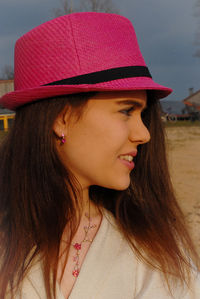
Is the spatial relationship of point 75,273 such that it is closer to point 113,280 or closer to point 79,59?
point 113,280

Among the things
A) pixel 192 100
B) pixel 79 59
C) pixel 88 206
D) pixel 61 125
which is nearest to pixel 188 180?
pixel 88 206

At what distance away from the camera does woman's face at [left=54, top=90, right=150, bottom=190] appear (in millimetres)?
1344

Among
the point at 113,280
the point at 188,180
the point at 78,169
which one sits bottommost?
the point at 188,180

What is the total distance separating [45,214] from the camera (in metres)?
1.45

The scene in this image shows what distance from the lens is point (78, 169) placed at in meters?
1.43

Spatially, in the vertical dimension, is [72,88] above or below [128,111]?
above

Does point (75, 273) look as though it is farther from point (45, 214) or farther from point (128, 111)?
point (128, 111)

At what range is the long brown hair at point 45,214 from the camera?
4.48ft

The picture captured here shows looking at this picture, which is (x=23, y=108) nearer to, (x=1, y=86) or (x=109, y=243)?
(x=109, y=243)

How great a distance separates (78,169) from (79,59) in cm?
47

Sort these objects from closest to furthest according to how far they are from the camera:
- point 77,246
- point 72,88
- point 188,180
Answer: point 72,88 → point 77,246 → point 188,180

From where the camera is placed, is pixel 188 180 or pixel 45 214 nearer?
pixel 45 214

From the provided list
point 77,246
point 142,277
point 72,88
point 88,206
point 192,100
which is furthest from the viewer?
point 192,100

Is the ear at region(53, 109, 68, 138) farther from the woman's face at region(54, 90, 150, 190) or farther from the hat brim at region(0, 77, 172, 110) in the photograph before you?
the hat brim at region(0, 77, 172, 110)
